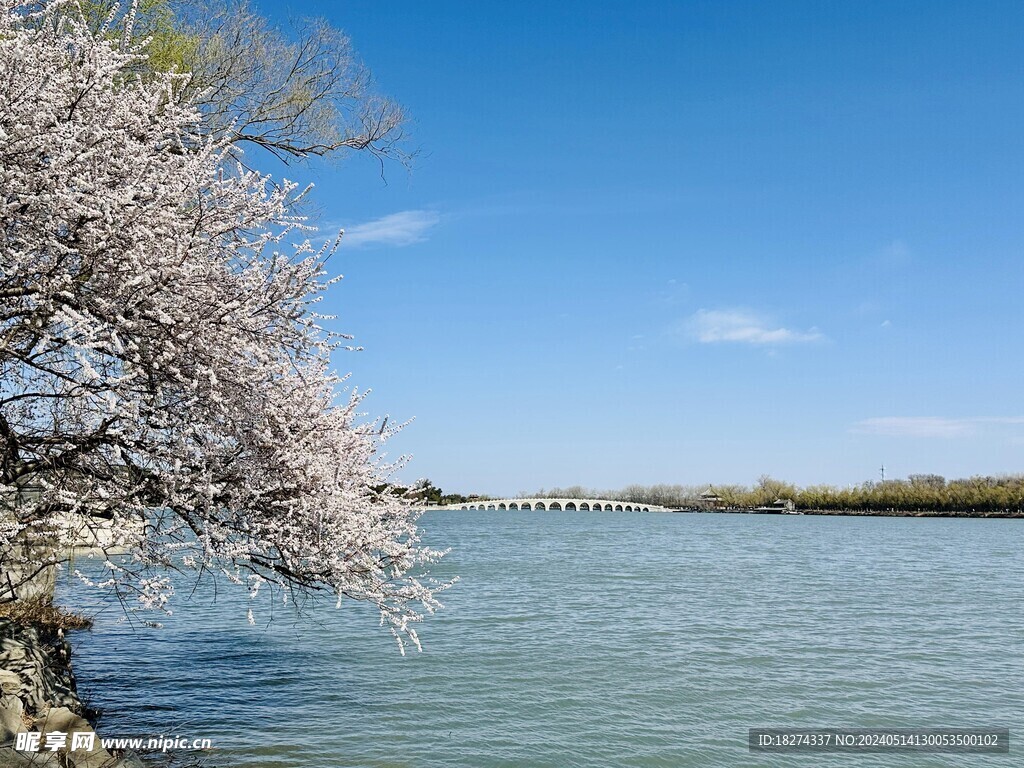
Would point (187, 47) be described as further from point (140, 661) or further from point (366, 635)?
point (366, 635)

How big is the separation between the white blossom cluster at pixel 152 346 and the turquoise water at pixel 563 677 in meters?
4.02

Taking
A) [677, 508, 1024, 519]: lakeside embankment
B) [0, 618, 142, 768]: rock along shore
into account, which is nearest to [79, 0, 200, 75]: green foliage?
[0, 618, 142, 768]: rock along shore

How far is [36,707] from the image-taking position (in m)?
8.43

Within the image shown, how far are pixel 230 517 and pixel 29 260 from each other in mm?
2875

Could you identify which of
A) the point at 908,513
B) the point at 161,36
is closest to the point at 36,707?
the point at 161,36

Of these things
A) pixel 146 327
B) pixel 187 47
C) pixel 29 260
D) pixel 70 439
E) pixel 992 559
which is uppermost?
pixel 187 47

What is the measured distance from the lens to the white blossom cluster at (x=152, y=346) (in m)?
6.59

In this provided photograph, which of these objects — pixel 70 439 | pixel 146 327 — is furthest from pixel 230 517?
pixel 146 327

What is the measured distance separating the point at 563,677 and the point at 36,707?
377 inches

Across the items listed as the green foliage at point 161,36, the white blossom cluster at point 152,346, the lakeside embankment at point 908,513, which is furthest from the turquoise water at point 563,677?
the lakeside embankment at point 908,513

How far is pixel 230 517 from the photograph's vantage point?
8117 mm

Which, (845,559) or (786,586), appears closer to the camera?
(786,586)

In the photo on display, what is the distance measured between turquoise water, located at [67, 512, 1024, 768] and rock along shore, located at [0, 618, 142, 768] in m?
2.02

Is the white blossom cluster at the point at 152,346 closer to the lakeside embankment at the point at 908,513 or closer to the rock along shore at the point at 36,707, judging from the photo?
the rock along shore at the point at 36,707
